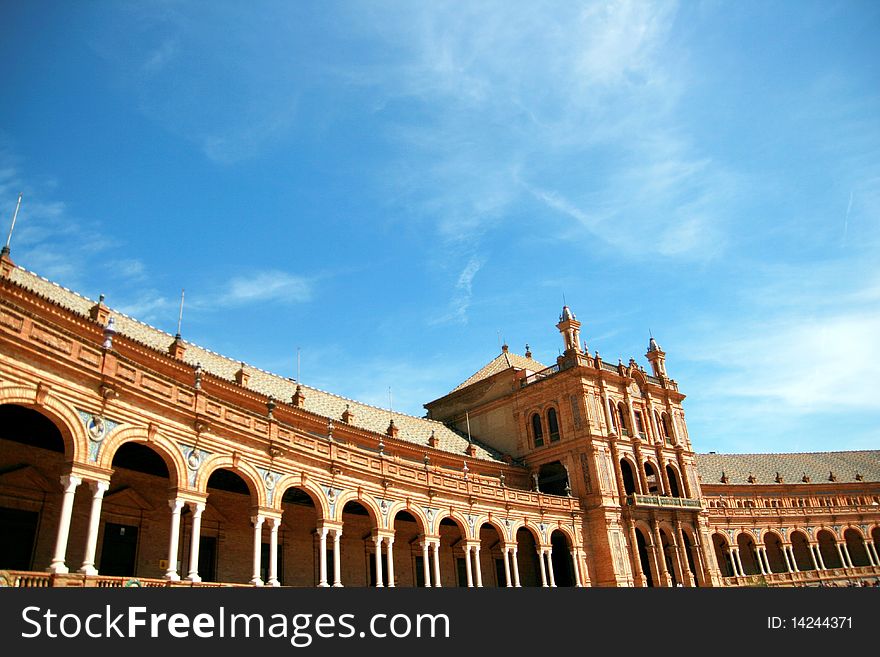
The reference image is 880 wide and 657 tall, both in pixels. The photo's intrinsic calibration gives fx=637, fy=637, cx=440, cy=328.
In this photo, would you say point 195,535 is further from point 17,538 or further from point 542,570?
point 542,570

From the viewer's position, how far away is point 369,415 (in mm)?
46719

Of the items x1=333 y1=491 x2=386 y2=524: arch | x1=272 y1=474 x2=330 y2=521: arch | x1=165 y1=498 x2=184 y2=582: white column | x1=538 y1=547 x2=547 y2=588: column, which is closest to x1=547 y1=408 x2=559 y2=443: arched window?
x1=538 y1=547 x2=547 y2=588: column

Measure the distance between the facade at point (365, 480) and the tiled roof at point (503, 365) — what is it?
0.24 meters

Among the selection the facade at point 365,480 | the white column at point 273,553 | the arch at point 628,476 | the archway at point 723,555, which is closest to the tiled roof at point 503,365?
the facade at point 365,480

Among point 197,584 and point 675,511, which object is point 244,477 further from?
point 675,511

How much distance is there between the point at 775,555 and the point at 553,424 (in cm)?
3633

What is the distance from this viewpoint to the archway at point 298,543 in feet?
96.7

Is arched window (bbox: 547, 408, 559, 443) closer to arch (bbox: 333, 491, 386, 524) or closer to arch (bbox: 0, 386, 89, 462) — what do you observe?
arch (bbox: 333, 491, 386, 524)

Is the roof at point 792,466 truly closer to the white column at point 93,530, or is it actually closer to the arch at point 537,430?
the arch at point 537,430

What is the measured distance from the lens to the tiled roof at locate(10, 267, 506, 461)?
26750mm

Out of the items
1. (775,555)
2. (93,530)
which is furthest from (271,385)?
(775,555)
